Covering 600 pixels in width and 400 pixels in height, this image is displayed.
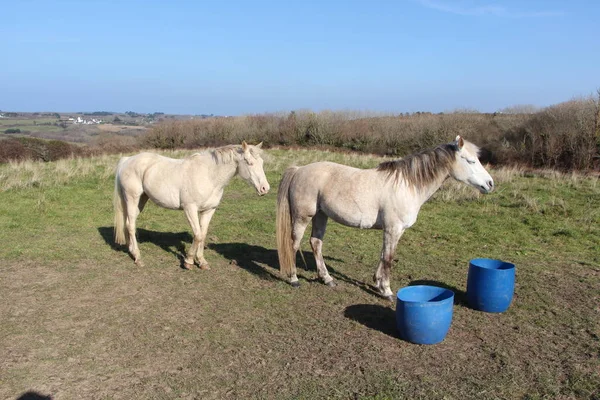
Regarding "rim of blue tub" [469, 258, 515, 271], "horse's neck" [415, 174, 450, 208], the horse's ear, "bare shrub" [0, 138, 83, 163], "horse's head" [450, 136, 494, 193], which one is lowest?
"rim of blue tub" [469, 258, 515, 271]

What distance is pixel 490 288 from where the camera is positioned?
5.09 meters

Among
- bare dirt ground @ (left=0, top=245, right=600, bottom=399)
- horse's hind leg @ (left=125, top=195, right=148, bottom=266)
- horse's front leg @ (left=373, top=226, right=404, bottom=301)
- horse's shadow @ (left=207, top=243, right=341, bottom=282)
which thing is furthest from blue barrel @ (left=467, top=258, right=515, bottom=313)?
horse's hind leg @ (left=125, top=195, right=148, bottom=266)

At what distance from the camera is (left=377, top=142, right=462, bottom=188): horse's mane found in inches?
212

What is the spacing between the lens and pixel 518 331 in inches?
188

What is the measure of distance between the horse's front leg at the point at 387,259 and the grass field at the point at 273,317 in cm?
15

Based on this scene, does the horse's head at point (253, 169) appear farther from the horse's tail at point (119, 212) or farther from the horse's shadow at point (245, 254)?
the horse's tail at point (119, 212)

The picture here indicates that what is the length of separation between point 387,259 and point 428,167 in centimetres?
124

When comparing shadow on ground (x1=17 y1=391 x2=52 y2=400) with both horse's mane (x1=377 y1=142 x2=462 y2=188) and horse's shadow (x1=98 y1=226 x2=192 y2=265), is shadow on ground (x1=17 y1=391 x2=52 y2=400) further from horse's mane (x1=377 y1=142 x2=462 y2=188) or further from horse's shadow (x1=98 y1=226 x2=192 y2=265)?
horse's mane (x1=377 y1=142 x2=462 y2=188)

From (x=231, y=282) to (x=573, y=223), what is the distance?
729cm

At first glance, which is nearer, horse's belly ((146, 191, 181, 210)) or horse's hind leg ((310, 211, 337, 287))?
horse's hind leg ((310, 211, 337, 287))

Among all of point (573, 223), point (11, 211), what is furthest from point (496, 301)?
point (11, 211)

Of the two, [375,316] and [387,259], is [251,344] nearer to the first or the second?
[375,316]

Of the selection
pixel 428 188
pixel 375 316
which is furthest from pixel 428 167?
pixel 375 316

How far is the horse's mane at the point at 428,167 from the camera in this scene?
17.7 ft
